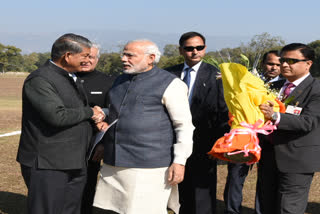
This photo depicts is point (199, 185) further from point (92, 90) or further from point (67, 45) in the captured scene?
point (67, 45)

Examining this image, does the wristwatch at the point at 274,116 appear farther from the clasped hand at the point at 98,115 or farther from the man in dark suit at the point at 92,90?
the man in dark suit at the point at 92,90

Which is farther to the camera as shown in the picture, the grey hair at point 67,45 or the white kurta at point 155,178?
the white kurta at point 155,178

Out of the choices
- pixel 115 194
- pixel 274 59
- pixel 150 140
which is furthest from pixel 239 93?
pixel 274 59

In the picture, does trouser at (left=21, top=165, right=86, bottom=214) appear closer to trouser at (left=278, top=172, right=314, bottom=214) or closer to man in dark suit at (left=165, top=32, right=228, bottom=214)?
man in dark suit at (left=165, top=32, right=228, bottom=214)

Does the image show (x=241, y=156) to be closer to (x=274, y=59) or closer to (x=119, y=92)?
(x=119, y=92)

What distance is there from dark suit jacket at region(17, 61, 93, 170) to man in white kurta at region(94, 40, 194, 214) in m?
0.38

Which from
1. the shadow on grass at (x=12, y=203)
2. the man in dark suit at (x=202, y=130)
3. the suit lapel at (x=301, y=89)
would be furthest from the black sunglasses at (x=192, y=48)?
the shadow on grass at (x=12, y=203)

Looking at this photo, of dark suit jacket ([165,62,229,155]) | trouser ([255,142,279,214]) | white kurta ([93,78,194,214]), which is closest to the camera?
white kurta ([93,78,194,214])

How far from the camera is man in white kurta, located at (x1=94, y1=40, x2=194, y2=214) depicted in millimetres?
3809

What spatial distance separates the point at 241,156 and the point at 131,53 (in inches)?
55.1

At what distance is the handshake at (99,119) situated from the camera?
407 centimetres

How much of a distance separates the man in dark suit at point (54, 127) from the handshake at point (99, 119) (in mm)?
201

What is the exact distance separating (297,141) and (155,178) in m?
1.42

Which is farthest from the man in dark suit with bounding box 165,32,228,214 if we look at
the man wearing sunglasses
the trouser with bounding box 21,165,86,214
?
the trouser with bounding box 21,165,86,214
